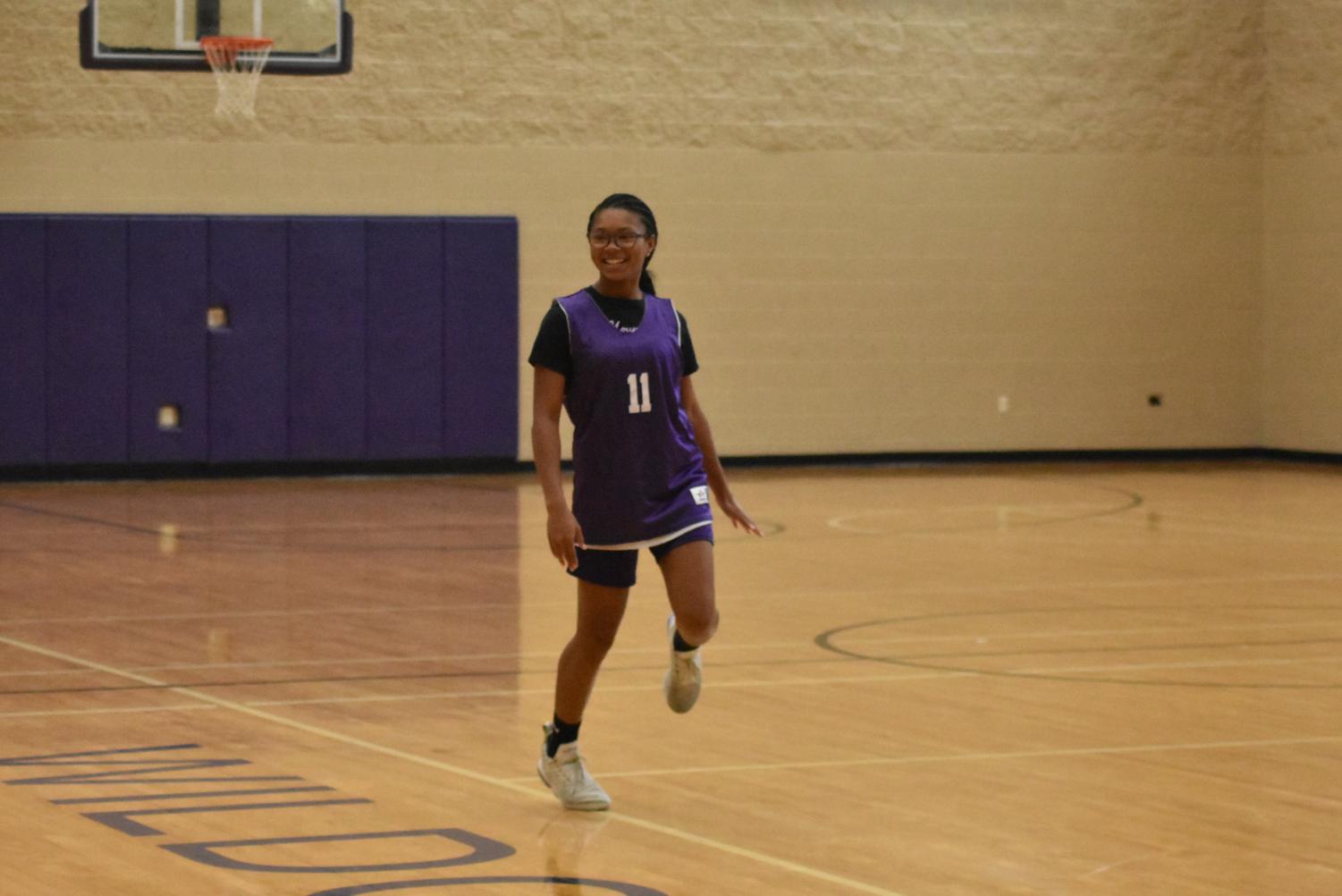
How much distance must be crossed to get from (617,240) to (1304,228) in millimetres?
14578

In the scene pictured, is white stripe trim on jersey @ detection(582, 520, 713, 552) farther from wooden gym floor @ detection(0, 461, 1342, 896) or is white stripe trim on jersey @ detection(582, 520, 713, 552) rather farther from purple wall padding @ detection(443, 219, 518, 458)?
purple wall padding @ detection(443, 219, 518, 458)

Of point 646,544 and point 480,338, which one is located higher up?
point 480,338

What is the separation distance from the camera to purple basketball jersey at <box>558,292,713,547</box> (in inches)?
207

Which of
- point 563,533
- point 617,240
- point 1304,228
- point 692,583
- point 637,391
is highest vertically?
point 1304,228

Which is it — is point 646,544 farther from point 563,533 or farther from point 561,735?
point 561,735

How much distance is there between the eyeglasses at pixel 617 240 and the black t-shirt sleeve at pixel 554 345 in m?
0.19

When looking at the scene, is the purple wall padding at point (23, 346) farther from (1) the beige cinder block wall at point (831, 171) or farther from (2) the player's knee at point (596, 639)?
(2) the player's knee at point (596, 639)

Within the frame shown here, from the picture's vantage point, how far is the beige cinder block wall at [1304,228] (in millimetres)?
18203

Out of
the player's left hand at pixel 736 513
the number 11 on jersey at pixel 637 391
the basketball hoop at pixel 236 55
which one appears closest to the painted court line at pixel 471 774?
the player's left hand at pixel 736 513

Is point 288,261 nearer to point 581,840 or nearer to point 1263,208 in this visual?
point 1263,208

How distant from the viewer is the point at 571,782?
542 cm

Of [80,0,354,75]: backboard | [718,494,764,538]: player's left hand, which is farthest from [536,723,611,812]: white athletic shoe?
[80,0,354,75]: backboard

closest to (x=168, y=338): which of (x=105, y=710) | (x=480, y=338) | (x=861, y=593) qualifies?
(x=480, y=338)

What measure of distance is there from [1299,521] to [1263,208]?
6200 mm
